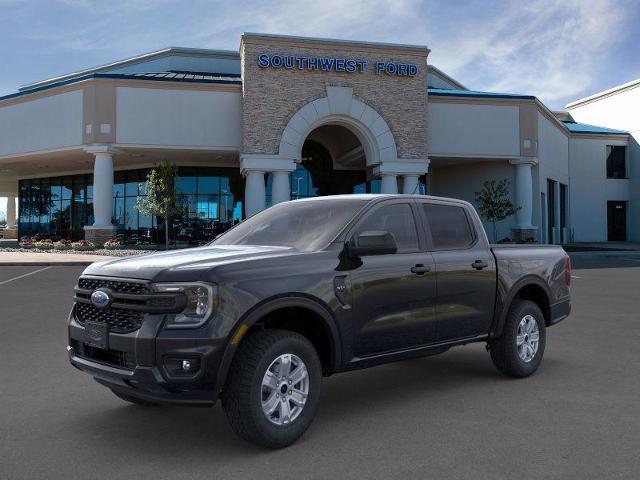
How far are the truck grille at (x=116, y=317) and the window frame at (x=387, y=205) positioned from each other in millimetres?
1732

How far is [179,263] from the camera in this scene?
164 inches

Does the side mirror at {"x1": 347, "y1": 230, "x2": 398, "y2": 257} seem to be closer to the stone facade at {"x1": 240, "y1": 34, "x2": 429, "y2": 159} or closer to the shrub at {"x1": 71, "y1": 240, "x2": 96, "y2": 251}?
the stone facade at {"x1": 240, "y1": 34, "x2": 429, "y2": 159}

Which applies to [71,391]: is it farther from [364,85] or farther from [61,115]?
[61,115]

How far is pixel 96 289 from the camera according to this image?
4.39 meters

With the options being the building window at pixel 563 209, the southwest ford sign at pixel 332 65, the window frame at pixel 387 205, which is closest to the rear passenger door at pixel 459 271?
the window frame at pixel 387 205

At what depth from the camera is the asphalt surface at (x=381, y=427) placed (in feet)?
12.7

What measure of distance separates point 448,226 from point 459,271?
51cm

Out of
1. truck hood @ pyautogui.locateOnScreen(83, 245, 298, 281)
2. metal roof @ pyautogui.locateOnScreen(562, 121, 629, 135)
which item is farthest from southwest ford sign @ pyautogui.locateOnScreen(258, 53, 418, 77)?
truck hood @ pyautogui.locateOnScreen(83, 245, 298, 281)

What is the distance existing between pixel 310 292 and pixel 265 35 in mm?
26421

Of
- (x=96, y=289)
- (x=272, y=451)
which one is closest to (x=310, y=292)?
(x=272, y=451)

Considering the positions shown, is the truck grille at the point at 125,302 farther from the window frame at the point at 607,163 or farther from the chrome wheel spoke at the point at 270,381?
the window frame at the point at 607,163

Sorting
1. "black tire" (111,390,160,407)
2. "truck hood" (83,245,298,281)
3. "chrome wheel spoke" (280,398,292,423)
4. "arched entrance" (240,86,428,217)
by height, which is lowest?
"black tire" (111,390,160,407)

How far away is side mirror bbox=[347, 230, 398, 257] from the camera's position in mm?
4562

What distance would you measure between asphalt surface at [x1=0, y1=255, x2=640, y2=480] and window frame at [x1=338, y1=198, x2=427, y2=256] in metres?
1.39
